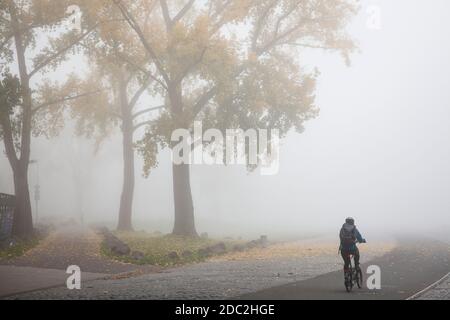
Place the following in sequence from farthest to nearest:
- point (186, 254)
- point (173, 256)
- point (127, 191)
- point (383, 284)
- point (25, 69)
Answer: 1. point (127, 191)
2. point (25, 69)
3. point (186, 254)
4. point (173, 256)
5. point (383, 284)

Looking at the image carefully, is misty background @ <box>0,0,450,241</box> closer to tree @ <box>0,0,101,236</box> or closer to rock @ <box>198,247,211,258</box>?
tree @ <box>0,0,101,236</box>

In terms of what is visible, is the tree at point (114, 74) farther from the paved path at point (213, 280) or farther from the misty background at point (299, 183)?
the misty background at point (299, 183)

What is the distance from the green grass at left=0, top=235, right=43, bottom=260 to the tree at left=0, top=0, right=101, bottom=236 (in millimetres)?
1227

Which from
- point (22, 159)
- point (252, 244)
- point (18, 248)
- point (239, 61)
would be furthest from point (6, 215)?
point (239, 61)

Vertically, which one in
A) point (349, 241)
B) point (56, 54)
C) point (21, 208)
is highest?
point (56, 54)

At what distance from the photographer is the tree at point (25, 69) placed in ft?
85.0

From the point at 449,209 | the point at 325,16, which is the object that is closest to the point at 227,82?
the point at 325,16

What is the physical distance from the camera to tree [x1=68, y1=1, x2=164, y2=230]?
26.7m

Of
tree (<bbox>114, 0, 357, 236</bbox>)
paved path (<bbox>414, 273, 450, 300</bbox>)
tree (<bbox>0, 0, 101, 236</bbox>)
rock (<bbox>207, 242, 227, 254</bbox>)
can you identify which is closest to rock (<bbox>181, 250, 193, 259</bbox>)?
rock (<bbox>207, 242, 227, 254</bbox>)

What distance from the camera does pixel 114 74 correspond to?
33.6 metres

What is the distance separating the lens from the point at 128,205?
37.9 m

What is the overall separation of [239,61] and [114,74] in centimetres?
945

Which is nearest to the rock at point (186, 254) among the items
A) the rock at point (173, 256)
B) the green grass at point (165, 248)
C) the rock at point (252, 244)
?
the green grass at point (165, 248)

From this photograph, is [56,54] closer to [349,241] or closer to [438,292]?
[349,241]
